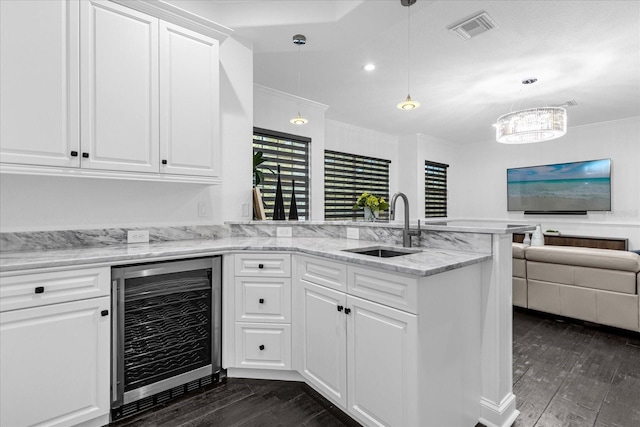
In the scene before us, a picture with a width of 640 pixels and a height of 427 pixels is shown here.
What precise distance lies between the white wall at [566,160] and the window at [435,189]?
14.3 inches

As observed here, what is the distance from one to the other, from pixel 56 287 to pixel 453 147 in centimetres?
746

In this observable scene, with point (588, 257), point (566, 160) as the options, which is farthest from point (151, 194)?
point (566, 160)

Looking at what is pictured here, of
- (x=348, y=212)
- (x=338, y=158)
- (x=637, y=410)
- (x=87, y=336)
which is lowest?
(x=637, y=410)

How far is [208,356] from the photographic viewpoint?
6.87 feet

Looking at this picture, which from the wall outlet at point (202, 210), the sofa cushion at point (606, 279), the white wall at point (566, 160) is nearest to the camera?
the wall outlet at point (202, 210)

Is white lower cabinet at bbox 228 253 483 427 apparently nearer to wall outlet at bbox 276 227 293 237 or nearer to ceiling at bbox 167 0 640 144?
wall outlet at bbox 276 227 293 237

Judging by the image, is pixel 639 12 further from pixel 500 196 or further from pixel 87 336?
pixel 500 196

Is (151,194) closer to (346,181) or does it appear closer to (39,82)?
(39,82)

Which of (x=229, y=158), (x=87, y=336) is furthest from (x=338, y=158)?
(x=87, y=336)

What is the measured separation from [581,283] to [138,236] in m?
4.03

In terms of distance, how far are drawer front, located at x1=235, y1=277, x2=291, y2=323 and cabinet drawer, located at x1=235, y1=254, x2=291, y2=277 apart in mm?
36

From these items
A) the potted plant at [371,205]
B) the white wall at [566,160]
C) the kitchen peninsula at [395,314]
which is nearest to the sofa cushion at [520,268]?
the potted plant at [371,205]

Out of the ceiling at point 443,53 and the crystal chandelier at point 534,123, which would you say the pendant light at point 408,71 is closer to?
the ceiling at point 443,53

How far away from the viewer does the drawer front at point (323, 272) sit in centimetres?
178
